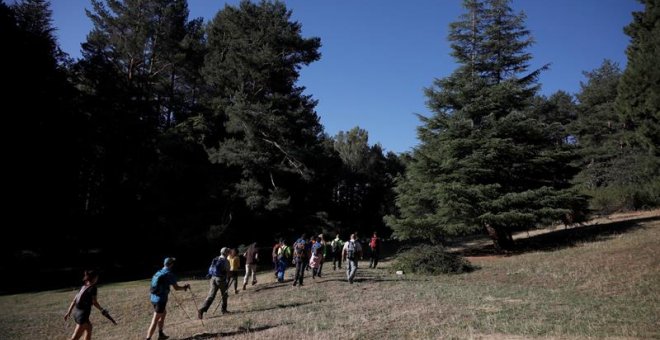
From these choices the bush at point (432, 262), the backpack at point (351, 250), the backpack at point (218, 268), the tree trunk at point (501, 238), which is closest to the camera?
the backpack at point (218, 268)

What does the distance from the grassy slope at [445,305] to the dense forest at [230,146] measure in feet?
12.6

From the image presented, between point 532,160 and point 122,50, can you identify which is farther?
point 122,50

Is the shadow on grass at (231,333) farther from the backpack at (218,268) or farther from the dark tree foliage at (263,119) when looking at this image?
→ the dark tree foliage at (263,119)

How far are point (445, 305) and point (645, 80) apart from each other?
63.9 feet

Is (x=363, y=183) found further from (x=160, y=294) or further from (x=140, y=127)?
(x=160, y=294)

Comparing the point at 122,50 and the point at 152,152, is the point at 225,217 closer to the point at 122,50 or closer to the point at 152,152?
the point at 152,152

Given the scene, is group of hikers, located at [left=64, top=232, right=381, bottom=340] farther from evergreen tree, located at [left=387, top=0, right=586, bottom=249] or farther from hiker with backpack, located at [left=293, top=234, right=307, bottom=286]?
evergreen tree, located at [left=387, top=0, right=586, bottom=249]

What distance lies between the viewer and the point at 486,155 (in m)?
19.9

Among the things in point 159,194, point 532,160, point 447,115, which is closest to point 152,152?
point 159,194

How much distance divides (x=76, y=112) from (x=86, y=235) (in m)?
9.31

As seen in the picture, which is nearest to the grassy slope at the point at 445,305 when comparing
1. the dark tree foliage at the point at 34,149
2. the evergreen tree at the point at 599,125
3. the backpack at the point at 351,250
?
the backpack at the point at 351,250

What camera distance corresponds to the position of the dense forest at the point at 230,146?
21062mm

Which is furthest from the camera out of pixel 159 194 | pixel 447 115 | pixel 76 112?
pixel 159 194

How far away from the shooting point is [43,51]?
26312mm
